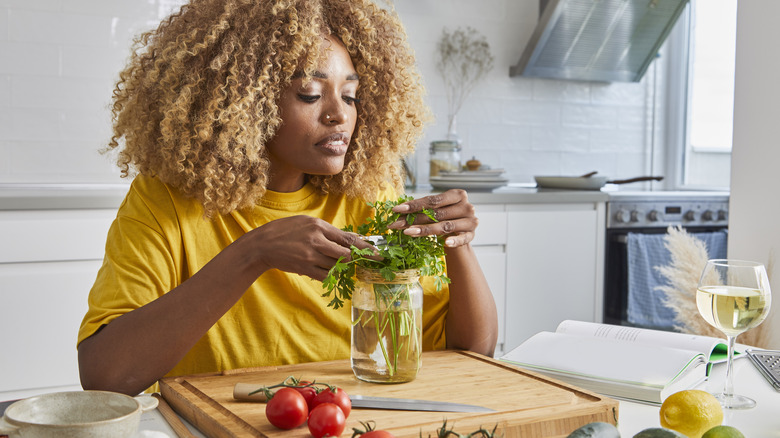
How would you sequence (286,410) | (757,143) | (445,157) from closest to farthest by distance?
1. (286,410)
2. (757,143)
3. (445,157)

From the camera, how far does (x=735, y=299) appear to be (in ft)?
3.47

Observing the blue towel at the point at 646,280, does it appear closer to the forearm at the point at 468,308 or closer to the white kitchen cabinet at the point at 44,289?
the forearm at the point at 468,308

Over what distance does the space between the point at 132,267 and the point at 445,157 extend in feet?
7.18

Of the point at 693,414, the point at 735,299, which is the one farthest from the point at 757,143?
the point at 693,414

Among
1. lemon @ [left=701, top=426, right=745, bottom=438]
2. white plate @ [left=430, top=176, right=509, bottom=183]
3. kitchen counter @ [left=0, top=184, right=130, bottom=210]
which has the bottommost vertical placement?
lemon @ [left=701, top=426, right=745, bottom=438]

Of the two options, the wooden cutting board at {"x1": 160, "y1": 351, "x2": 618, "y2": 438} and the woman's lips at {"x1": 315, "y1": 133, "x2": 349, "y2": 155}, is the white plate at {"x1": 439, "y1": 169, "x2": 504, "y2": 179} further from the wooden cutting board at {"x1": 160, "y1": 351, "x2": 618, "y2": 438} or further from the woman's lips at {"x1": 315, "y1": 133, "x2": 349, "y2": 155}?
the wooden cutting board at {"x1": 160, "y1": 351, "x2": 618, "y2": 438}

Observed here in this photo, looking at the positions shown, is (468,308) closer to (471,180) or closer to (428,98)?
(471,180)

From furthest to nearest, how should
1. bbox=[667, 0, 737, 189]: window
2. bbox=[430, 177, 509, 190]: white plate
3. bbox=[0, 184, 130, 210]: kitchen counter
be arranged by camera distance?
bbox=[667, 0, 737, 189]: window, bbox=[430, 177, 509, 190]: white plate, bbox=[0, 184, 130, 210]: kitchen counter

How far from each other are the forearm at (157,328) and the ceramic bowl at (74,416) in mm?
313

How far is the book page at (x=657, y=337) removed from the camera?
1.27 metres

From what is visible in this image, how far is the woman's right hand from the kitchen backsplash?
201 cm

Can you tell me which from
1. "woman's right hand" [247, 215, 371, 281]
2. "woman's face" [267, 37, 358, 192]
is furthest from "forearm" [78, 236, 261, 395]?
"woman's face" [267, 37, 358, 192]

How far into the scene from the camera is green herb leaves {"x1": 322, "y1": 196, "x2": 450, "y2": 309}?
1.00 m

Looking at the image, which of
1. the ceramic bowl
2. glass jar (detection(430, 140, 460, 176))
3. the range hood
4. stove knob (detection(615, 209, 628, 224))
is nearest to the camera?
the ceramic bowl
